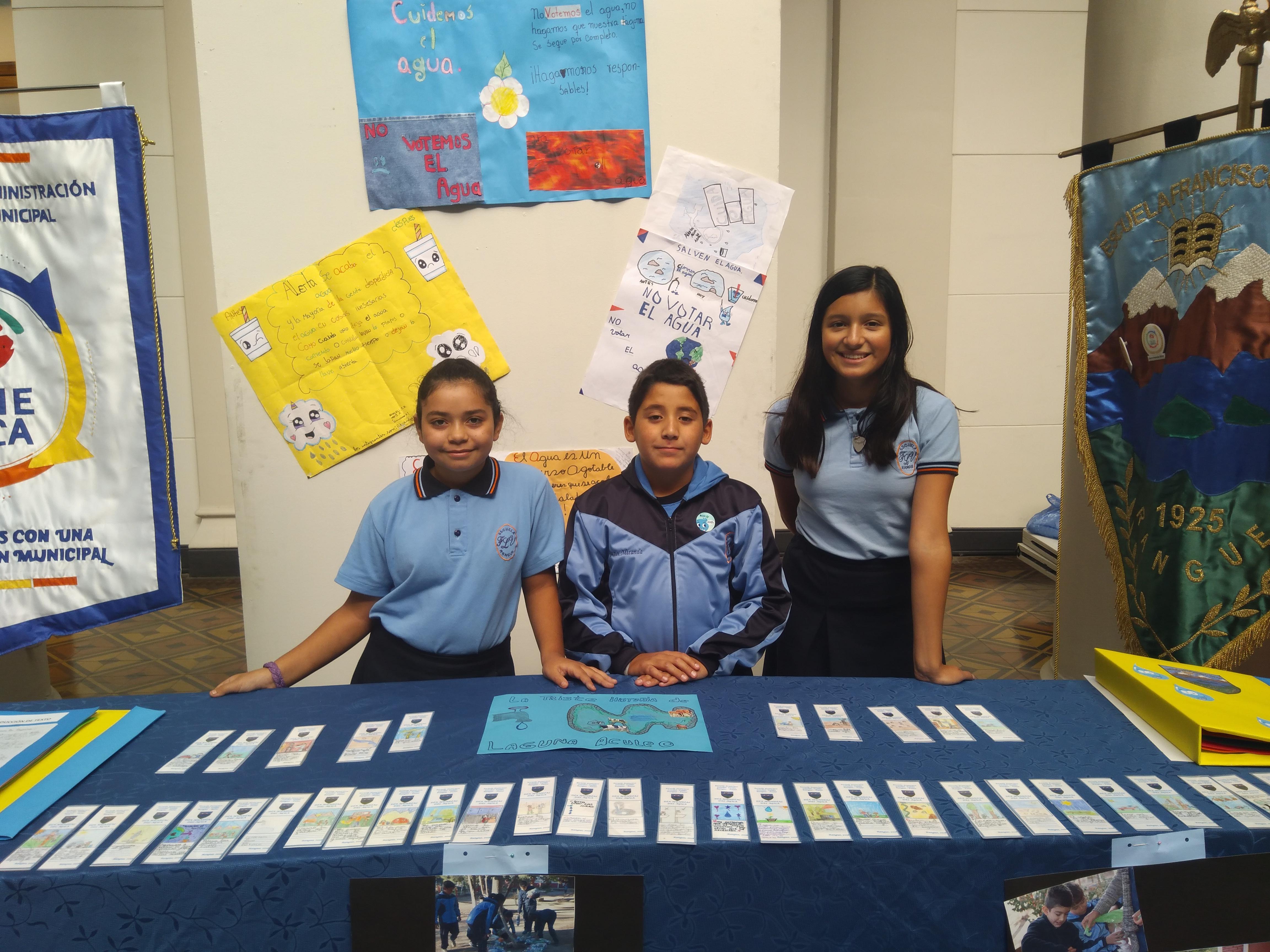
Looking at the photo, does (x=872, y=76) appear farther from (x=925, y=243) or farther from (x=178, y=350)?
(x=178, y=350)

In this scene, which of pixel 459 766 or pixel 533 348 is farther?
pixel 533 348

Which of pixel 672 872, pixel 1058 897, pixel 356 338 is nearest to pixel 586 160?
pixel 356 338

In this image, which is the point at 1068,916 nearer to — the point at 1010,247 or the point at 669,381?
the point at 669,381

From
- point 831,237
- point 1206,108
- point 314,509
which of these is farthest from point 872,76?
point 314,509

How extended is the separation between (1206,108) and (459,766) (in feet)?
7.75

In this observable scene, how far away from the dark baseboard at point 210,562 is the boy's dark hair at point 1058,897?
184 inches

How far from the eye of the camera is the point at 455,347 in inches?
88.0

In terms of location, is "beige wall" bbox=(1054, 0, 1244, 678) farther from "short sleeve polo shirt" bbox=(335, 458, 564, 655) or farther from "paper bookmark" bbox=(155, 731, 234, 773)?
"paper bookmark" bbox=(155, 731, 234, 773)

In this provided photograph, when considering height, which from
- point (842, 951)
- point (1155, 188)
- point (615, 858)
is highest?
point (1155, 188)

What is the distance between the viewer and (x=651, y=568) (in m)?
1.50

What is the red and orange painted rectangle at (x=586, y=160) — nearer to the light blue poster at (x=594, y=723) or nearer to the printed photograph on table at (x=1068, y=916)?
the light blue poster at (x=594, y=723)

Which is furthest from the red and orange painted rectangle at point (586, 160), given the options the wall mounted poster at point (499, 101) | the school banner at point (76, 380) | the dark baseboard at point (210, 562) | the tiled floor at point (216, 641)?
the dark baseboard at point (210, 562)

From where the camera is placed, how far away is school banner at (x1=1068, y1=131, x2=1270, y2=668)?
1.54 meters

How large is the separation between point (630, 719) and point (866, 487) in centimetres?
74
